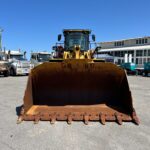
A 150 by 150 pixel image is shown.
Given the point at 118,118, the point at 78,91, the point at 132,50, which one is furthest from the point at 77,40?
the point at 132,50

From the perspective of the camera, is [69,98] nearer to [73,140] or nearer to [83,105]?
[83,105]

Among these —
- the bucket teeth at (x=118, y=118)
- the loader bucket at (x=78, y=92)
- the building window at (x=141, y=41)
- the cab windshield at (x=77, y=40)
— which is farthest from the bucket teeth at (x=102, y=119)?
the building window at (x=141, y=41)

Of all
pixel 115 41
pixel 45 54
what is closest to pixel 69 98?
pixel 45 54

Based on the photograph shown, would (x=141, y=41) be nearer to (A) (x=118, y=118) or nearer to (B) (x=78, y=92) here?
(B) (x=78, y=92)

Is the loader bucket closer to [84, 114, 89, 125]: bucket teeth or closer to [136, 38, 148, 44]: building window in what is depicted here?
[84, 114, 89, 125]: bucket teeth

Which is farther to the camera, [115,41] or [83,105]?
[115,41]

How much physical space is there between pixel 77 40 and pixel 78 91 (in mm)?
6917

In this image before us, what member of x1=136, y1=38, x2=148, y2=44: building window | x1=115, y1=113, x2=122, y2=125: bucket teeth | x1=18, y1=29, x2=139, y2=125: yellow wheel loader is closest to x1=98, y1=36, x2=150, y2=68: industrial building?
x1=136, y1=38, x2=148, y2=44: building window

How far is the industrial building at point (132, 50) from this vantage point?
139ft

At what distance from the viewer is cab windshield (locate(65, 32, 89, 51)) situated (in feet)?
44.7

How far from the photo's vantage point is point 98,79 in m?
7.21

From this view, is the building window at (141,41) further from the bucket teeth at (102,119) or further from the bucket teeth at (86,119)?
the bucket teeth at (86,119)

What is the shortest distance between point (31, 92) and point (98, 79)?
5.61 feet

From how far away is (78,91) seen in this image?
289 inches
